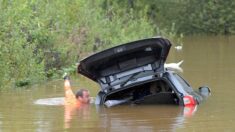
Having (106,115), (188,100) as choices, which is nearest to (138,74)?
(188,100)

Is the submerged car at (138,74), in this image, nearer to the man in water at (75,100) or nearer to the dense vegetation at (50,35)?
the man in water at (75,100)

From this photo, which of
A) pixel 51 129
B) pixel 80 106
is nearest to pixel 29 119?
pixel 51 129


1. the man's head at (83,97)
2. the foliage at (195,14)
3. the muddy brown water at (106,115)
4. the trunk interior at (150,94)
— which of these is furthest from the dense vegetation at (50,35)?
the foliage at (195,14)

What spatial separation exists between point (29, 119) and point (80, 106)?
2.01 m

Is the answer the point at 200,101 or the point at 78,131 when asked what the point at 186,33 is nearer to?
the point at 200,101

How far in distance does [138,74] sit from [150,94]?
0.54 metres

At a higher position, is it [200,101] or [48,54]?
[48,54]

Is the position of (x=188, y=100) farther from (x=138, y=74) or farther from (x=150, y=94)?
(x=138, y=74)

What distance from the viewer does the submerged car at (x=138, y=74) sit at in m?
12.7

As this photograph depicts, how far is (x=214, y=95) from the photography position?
1485cm

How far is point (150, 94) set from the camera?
44.0ft

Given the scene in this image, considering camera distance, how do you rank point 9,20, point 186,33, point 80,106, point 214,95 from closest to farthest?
point 80,106 < point 214,95 < point 9,20 < point 186,33

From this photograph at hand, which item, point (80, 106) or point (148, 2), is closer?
point (80, 106)

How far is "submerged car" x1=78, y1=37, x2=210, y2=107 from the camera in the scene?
12664mm
